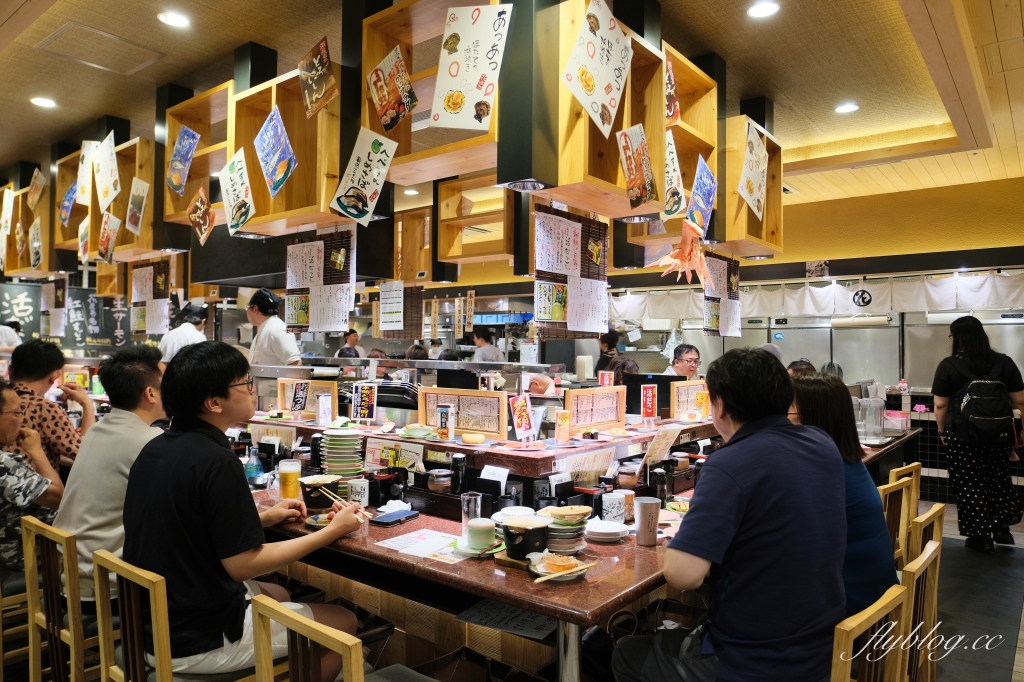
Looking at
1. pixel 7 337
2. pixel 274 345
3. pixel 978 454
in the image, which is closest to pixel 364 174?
pixel 274 345

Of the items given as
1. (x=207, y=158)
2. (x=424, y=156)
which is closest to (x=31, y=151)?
(x=207, y=158)

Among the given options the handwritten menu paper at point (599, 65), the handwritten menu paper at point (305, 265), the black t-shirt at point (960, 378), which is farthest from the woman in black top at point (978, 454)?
the handwritten menu paper at point (305, 265)

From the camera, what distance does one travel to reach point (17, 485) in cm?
269

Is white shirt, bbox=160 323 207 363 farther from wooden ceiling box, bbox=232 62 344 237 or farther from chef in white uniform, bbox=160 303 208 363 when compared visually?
wooden ceiling box, bbox=232 62 344 237

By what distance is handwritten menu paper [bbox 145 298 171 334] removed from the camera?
6039mm

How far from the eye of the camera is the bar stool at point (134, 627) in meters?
1.79

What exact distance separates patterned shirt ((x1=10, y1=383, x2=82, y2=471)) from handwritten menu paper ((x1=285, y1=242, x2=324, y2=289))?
4.71 feet

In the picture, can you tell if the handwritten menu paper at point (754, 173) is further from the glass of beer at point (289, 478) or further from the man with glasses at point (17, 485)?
the man with glasses at point (17, 485)

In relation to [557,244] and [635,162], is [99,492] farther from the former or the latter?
[635,162]

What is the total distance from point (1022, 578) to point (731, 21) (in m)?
4.52

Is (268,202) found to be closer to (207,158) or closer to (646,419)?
(207,158)

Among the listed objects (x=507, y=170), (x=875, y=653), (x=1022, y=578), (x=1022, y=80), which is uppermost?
(x=1022, y=80)

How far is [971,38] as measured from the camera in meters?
4.05

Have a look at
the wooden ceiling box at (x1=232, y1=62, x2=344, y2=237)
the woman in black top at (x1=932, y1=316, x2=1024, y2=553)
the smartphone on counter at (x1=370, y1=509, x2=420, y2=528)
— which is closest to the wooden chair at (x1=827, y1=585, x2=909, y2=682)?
the smartphone on counter at (x1=370, y1=509, x2=420, y2=528)
